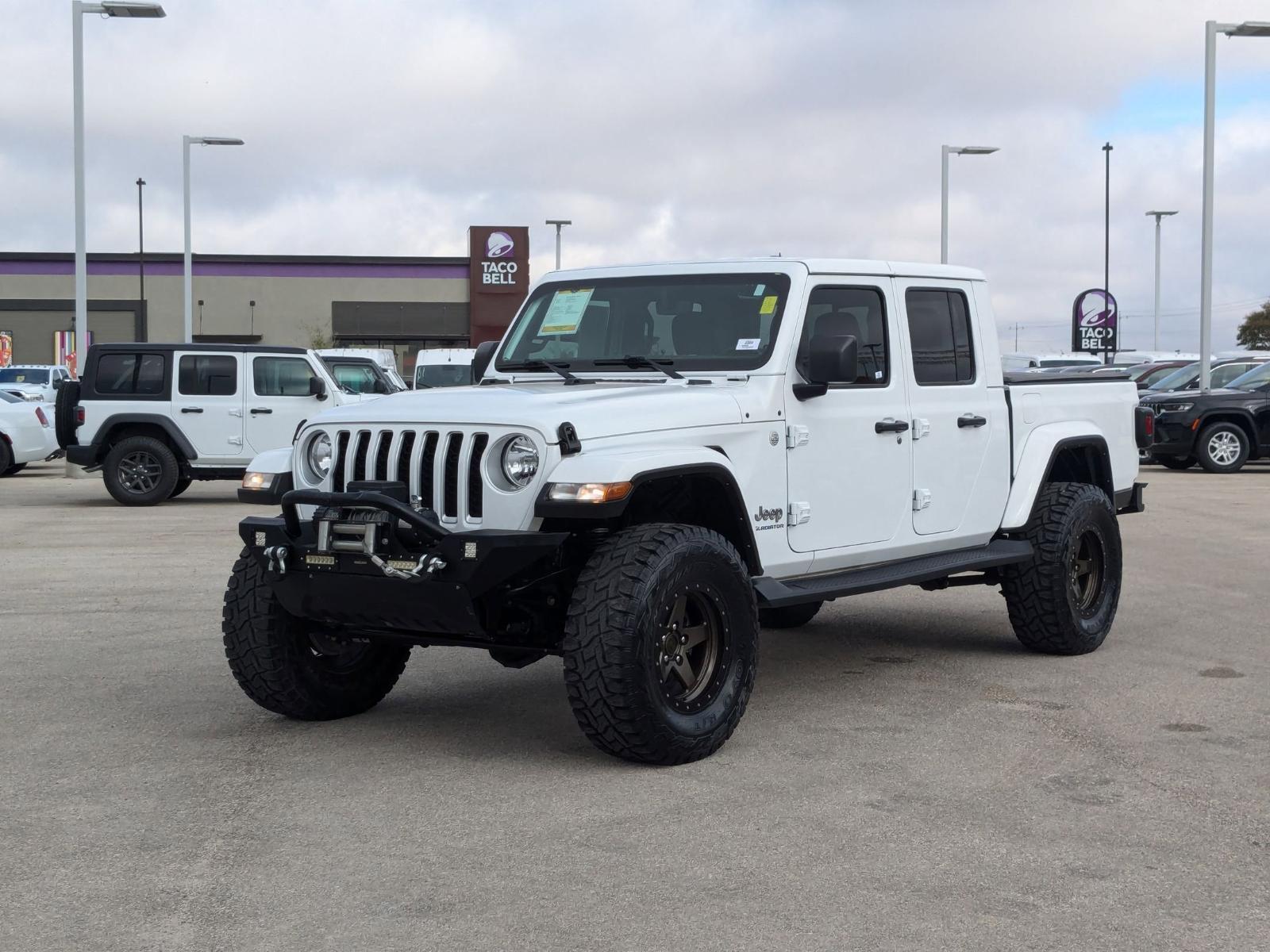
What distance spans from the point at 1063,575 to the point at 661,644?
3135 millimetres

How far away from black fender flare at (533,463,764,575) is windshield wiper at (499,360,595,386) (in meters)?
0.85

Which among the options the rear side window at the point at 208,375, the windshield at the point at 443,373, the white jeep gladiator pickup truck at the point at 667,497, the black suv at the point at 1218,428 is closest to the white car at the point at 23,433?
the rear side window at the point at 208,375

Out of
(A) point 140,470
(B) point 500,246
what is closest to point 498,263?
(B) point 500,246

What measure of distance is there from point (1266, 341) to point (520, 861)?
96685mm

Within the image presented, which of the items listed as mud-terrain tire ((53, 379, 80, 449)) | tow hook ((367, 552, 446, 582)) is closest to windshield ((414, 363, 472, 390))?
mud-terrain tire ((53, 379, 80, 449))

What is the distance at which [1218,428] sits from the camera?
23.2m

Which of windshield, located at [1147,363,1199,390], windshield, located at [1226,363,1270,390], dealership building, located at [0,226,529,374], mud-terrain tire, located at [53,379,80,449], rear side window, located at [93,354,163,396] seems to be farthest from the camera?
dealership building, located at [0,226,529,374]

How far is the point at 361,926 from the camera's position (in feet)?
13.7

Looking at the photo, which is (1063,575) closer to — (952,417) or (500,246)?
(952,417)

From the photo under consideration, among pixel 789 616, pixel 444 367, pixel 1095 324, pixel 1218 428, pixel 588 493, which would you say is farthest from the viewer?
pixel 1095 324

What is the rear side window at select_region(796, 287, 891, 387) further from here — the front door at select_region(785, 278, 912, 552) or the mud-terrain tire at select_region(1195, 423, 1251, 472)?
the mud-terrain tire at select_region(1195, 423, 1251, 472)

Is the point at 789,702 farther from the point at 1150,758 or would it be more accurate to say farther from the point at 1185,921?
the point at 1185,921

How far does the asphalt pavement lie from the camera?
4.21 metres

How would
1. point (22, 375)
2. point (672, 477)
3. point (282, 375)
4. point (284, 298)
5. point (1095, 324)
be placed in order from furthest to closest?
1. point (284, 298)
2. point (1095, 324)
3. point (22, 375)
4. point (282, 375)
5. point (672, 477)
